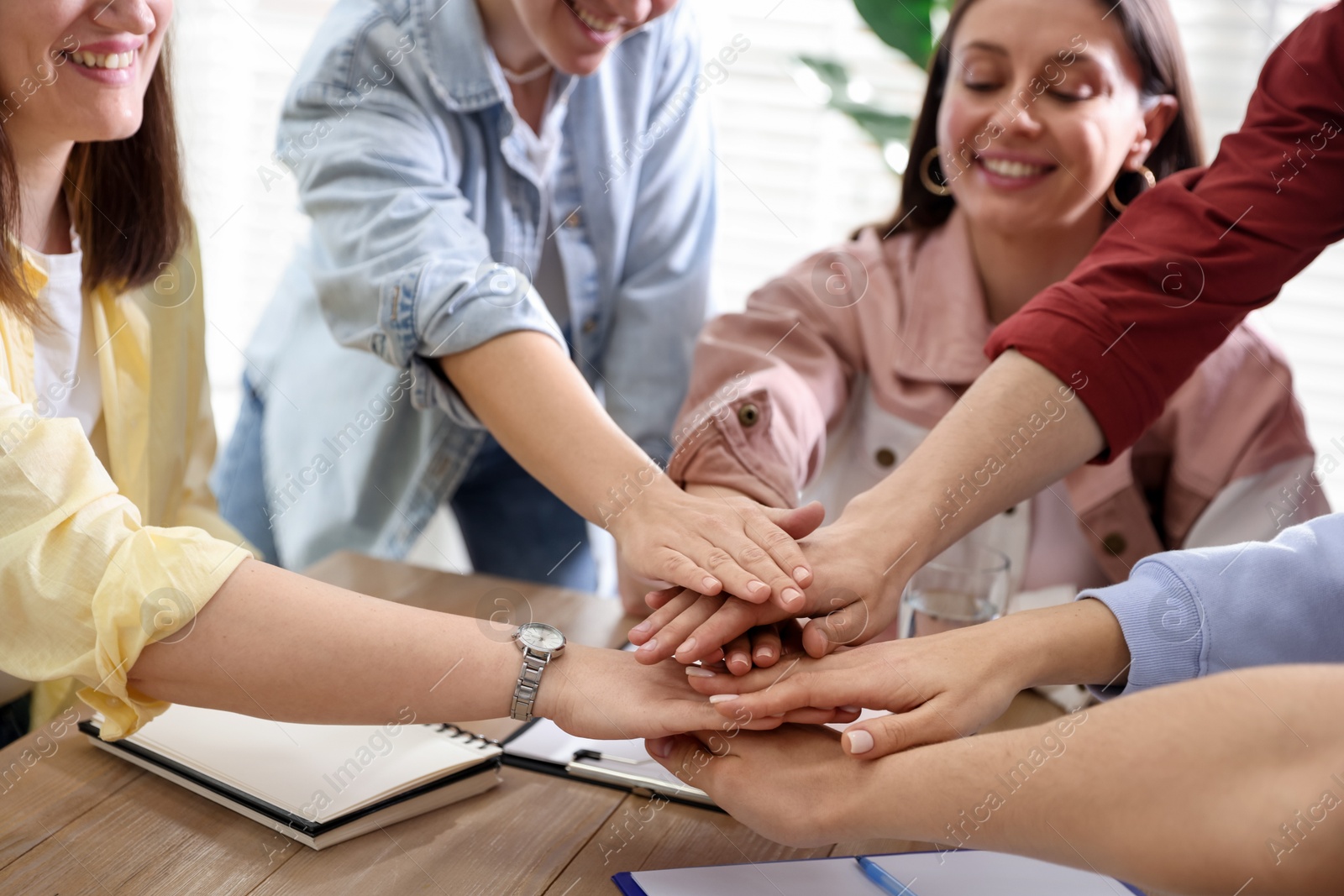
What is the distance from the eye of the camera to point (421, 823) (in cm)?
86

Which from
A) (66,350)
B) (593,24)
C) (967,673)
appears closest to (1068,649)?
(967,673)

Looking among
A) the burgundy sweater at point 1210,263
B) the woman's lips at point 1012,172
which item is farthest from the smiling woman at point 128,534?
the woman's lips at point 1012,172

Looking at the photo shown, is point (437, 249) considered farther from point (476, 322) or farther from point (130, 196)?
point (130, 196)

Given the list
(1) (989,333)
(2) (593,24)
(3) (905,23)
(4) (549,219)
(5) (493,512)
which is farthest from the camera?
(3) (905,23)

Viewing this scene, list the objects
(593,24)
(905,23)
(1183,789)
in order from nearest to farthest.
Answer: (1183,789) → (593,24) → (905,23)

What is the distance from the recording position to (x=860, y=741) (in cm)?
84

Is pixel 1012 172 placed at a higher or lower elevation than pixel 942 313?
higher

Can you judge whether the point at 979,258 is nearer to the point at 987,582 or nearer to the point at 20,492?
the point at 987,582

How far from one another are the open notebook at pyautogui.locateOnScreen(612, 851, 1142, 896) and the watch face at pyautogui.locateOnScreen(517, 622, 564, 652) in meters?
0.22

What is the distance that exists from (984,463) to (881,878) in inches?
17.6

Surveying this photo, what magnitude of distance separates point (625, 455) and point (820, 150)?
65.2 inches

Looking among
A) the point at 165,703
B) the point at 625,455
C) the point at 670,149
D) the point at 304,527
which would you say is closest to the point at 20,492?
the point at 165,703

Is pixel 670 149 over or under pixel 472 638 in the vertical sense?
over

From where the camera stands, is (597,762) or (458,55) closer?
(597,762)
